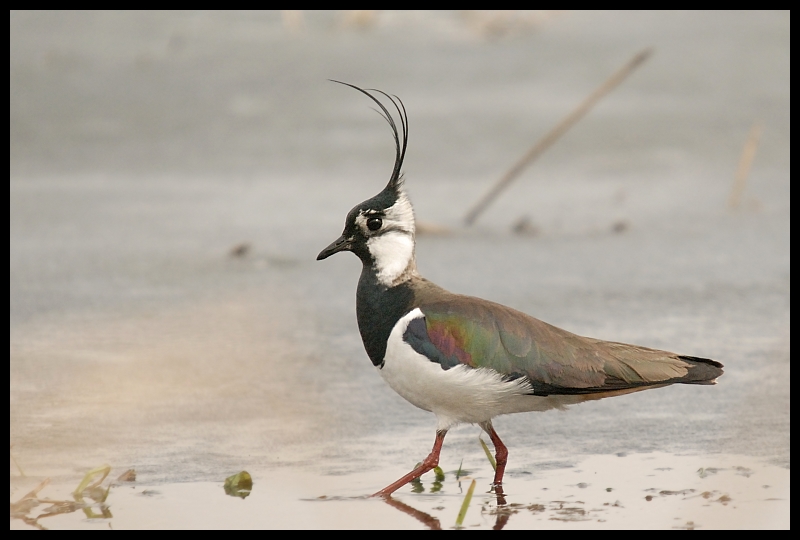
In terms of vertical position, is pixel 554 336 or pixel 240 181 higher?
pixel 240 181

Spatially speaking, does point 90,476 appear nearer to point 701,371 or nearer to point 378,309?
point 378,309

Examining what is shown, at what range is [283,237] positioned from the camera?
26.7ft

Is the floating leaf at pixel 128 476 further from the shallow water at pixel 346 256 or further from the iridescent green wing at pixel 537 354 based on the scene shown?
the iridescent green wing at pixel 537 354

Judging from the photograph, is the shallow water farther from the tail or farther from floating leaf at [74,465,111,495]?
the tail

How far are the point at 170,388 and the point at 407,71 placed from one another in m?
6.03

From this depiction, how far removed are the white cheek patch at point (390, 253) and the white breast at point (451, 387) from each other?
276 mm

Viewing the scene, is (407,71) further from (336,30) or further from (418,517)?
(418,517)

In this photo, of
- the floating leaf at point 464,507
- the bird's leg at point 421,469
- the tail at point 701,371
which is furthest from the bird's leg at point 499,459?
the tail at point 701,371

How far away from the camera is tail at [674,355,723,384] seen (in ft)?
14.9

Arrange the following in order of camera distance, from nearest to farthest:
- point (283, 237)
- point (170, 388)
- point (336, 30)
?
point (170, 388)
point (283, 237)
point (336, 30)

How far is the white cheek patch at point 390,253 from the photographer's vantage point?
475 centimetres

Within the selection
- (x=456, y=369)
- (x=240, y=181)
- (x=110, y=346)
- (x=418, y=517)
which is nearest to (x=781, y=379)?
(x=456, y=369)

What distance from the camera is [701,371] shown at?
4543 millimetres

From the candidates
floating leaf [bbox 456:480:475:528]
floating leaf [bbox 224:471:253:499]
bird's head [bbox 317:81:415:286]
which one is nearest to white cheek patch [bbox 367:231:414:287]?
bird's head [bbox 317:81:415:286]
